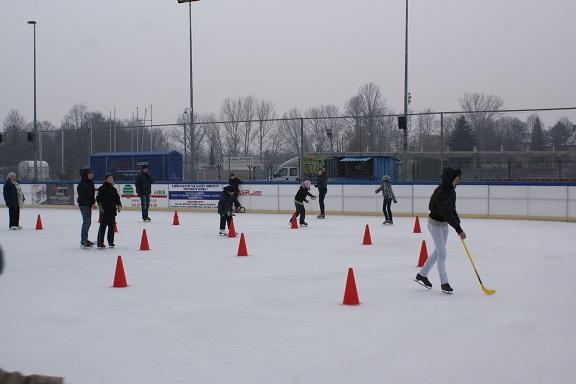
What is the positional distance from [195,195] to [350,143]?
6672 millimetres

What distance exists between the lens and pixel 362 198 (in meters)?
25.2

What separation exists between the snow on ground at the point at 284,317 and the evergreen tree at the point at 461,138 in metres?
10.2

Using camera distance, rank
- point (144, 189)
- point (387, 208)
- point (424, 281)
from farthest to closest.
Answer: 1. point (144, 189)
2. point (387, 208)
3. point (424, 281)

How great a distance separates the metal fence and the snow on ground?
9.36 meters

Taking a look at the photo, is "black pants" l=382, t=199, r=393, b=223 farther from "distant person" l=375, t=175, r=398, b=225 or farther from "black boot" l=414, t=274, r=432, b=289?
"black boot" l=414, t=274, r=432, b=289

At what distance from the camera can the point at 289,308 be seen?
7918mm

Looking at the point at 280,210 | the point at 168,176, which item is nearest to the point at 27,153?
the point at 168,176

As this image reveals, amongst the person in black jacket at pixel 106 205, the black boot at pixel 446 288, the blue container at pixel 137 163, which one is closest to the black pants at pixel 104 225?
the person in black jacket at pixel 106 205

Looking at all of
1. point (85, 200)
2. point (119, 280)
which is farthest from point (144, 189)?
point (119, 280)

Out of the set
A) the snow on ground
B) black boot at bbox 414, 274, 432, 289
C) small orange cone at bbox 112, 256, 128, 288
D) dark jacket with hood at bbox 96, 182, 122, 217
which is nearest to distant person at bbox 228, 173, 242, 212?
dark jacket with hood at bbox 96, 182, 122, 217

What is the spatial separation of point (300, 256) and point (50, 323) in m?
6.45

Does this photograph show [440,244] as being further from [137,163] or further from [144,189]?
[137,163]

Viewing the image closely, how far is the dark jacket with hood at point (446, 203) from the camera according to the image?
28.2 ft

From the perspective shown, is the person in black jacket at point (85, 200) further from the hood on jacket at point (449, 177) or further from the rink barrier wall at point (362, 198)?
the rink barrier wall at point (362, 198)
